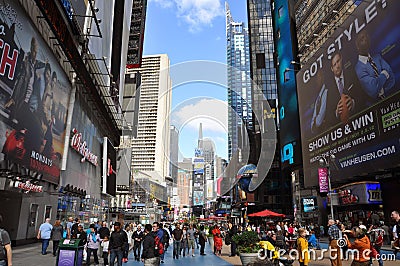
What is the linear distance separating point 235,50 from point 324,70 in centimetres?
12688

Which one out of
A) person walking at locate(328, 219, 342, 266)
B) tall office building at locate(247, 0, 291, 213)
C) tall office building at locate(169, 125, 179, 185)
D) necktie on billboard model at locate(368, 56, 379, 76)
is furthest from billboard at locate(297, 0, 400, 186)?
tall office building at locate(247, 0, 291, 213)

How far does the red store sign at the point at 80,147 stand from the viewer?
26.8 meters

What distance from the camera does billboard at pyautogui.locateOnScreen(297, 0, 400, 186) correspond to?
64.6 feet

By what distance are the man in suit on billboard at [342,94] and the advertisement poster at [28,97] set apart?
72.0 ft

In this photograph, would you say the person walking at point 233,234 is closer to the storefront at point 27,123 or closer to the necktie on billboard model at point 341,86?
the storefront at point 27,123

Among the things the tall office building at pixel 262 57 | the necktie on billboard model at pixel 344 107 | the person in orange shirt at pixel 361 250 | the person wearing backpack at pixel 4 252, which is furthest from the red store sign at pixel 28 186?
the tall office building at pixel 262 57

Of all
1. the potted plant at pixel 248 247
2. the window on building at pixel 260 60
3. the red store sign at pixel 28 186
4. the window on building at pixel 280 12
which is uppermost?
the window on building at pixel 260 60

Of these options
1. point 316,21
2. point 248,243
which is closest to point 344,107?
point 248,243

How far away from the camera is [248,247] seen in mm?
12219

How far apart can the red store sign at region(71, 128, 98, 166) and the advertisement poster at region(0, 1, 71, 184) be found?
3.71 metres

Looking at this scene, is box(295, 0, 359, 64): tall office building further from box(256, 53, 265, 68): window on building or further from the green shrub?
the green shrub

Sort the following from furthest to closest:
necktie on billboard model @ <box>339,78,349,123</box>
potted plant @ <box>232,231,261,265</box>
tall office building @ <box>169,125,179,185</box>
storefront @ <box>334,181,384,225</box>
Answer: storefront @ <box>334,181,384,225</box>, necktie on billboard model @ <box>339,78,349,123</box>, potted plant @ <box>232,231,261,265</box>, tall office building @ <box>169,125,179,185</box>

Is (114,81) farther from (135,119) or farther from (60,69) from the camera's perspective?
(135,119)

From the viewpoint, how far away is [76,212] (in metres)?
29.8
